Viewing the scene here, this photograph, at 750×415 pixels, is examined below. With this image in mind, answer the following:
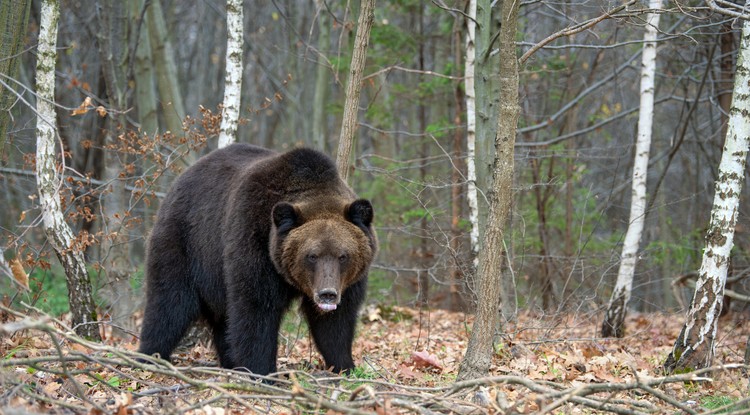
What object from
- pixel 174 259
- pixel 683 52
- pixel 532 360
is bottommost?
pixel 532 360

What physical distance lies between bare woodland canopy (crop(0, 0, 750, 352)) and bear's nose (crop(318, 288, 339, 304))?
2118 millimetres

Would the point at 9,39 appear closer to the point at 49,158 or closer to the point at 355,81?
the point at 49,158

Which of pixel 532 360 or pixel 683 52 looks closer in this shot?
pixel 532 360

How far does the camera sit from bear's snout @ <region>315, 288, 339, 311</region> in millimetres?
6840

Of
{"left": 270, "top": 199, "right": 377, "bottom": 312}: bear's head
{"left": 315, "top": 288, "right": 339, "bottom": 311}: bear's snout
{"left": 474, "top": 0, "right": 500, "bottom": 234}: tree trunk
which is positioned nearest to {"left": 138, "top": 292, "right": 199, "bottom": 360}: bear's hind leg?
Answer: {"left": 270, "top": 199, "right": 377, "bottom": 312}: bear's head

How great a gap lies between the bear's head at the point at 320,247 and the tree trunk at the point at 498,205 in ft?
4.37

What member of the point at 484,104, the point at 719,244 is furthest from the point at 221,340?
the point at 719,244

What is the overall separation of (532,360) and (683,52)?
35.7 ft

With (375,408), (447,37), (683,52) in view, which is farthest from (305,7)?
(375,408)

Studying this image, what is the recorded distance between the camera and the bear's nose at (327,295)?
6.84 m

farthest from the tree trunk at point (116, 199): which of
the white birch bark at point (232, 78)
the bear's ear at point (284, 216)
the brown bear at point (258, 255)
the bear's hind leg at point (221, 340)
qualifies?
the bear's ear at point (284, 216)

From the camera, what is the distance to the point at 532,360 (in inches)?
336

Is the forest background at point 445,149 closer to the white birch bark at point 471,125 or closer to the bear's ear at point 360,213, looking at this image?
the white birch bark at point 471,125

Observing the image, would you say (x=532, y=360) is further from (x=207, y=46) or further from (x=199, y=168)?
(x=207, y=46)
